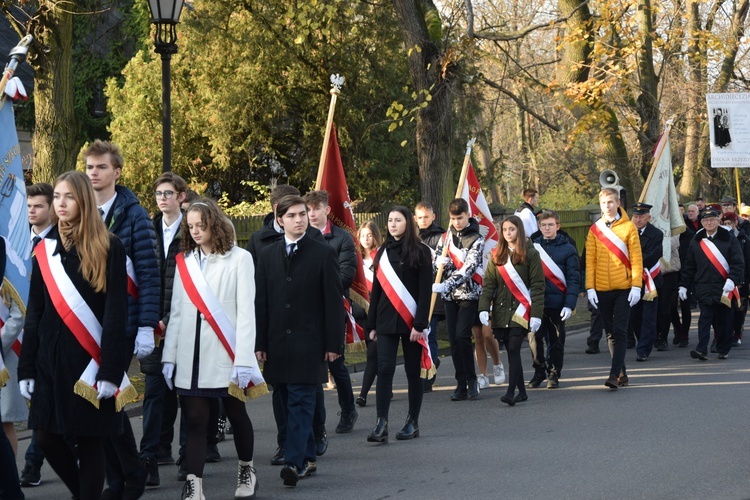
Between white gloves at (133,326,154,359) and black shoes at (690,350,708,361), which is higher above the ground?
white gloves at (133,326,154,359)

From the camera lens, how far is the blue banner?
7428mm

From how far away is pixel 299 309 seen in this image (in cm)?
746

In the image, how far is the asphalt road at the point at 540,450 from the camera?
727 cm

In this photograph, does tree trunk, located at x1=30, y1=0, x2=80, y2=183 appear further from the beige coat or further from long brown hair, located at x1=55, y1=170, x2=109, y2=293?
long brown hair, located at x1=55, y1=170, x2=109, y2=293

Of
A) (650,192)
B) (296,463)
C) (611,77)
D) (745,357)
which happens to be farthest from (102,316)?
(611,77)

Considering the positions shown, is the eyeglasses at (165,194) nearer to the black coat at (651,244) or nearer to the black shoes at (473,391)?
the black shoes at (473,391)

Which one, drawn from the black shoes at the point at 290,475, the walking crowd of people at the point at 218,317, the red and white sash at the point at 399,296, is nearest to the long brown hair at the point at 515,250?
the walking crowd of people at the point at 218,317

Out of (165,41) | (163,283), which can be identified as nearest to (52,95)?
(165,41)

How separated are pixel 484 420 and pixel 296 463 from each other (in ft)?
10.1

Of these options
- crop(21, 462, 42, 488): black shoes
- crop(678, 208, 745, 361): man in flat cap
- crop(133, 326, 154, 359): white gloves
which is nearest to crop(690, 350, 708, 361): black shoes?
crop(678, 208, 745, 361): man in flat cap

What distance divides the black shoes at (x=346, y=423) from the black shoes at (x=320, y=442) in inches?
35.9

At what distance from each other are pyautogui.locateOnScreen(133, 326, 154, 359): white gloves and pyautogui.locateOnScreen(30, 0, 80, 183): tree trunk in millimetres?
9611

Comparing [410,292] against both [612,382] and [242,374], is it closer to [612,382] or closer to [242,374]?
[242,374]

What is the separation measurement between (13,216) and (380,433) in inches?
124
